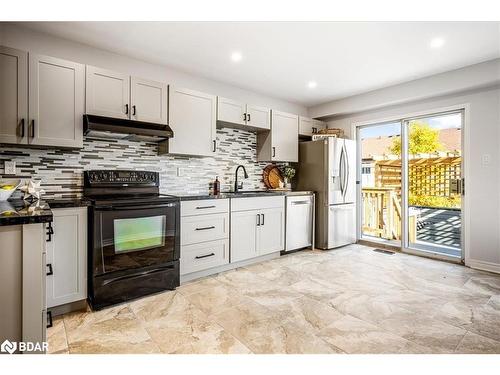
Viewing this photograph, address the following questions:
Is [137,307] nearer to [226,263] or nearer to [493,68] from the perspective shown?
[226,263]

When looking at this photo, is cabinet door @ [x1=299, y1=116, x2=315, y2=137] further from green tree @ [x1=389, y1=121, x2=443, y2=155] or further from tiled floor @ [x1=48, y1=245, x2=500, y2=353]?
tiled floor @ [x1=48, y1=245, x2=500, y2=353]

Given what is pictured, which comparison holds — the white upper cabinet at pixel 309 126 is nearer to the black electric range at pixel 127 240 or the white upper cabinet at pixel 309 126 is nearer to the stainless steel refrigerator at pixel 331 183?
the stainless steel refrigerator at pixel 331 183

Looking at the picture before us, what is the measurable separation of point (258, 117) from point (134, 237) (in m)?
Answer: 2.38

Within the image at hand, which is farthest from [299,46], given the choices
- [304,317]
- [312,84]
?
[304,317]

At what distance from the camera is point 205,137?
3342mm

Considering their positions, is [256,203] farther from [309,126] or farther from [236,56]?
[309,126]

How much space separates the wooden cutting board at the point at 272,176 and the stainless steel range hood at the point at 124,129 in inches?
75.0

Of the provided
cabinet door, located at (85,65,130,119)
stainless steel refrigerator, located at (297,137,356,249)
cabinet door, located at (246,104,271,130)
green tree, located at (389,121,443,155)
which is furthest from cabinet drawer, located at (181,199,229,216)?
green tree, located at (389,121,443,155)

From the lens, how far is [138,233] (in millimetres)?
2488

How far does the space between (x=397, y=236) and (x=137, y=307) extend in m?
4.47

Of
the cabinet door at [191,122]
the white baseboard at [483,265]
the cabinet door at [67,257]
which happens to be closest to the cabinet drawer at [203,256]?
the cabinet door at [67,257]

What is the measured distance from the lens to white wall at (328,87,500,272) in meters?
3.28
